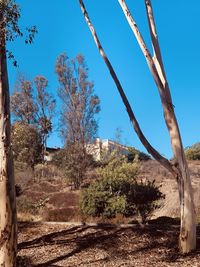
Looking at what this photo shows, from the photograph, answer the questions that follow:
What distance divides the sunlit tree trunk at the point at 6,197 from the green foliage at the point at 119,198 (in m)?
5.85

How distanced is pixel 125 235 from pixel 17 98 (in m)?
28.5

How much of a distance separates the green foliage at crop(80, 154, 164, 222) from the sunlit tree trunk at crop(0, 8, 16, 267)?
585 cm

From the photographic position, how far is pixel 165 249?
7.40 m

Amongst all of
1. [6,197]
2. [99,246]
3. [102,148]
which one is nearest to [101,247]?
[99,246]

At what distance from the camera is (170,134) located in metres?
Answer: 6.84

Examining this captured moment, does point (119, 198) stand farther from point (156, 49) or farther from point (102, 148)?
point (102, 148)

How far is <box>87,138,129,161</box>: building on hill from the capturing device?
31.2 metres

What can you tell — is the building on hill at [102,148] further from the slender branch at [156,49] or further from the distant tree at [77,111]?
the slender branch at [156,49]

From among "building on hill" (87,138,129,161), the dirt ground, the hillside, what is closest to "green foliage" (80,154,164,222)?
the hillside

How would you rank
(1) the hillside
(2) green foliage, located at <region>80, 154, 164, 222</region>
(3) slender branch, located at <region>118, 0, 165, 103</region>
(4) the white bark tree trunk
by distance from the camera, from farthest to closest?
(1) the hillside
(2) green foliage, located at <region>80, 154, 164, 222</region>
(3) slender branch, located at <region>118, 0, 165, 103</region>
(4) the white bark tree trunk

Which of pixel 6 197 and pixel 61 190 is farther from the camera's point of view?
pixel 61 190

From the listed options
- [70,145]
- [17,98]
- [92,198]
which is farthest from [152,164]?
[92,198]

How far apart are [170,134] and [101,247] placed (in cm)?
251

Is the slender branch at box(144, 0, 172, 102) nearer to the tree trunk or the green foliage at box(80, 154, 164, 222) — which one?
the tree trunk
